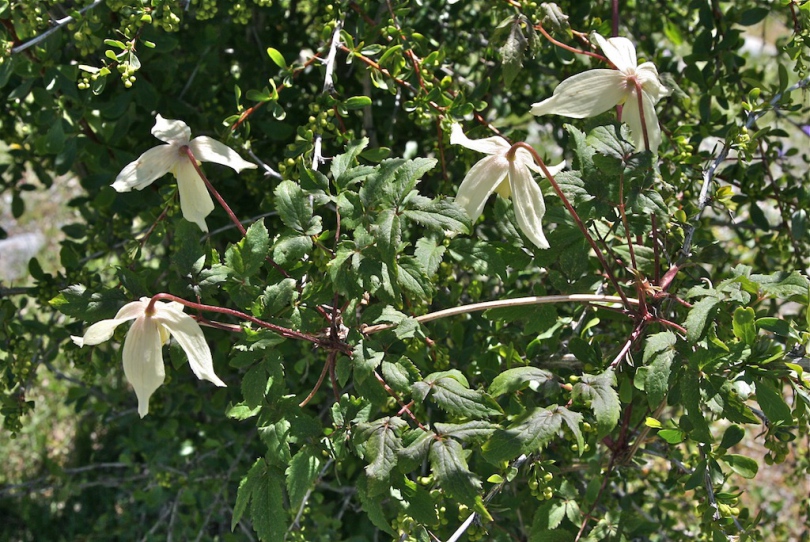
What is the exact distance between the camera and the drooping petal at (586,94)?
115cm

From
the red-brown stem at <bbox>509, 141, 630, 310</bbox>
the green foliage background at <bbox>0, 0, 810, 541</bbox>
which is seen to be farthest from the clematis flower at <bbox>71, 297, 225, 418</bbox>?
the red-brown stem at <bbox>509, 141, 630, 310</bbox>

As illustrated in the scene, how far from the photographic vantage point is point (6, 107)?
2115 millimetres

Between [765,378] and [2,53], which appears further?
[2,53]

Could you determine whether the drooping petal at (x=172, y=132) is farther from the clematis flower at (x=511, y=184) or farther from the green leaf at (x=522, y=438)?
the green leaf at (x=522, y=438)

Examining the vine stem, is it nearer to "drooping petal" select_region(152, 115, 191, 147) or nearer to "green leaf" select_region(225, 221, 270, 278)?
"green leaf" select_region(225, 221, 270, 278)

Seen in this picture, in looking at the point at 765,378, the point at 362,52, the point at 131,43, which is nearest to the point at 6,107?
the point at 131,43

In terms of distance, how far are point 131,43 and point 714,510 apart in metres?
1.26

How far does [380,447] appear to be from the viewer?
1108 millimetres

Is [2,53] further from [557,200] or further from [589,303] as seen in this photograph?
[589,303]

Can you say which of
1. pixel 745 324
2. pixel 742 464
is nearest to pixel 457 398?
pixel 745 324

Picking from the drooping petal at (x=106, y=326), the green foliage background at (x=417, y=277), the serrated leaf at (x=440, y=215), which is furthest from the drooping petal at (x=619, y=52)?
the drooping petal at (x=106, y=326)

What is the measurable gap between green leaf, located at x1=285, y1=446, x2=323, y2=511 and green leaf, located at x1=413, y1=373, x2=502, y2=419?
191mm

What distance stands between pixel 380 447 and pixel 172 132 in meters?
0.55

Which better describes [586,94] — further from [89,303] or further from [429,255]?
[89,303]
